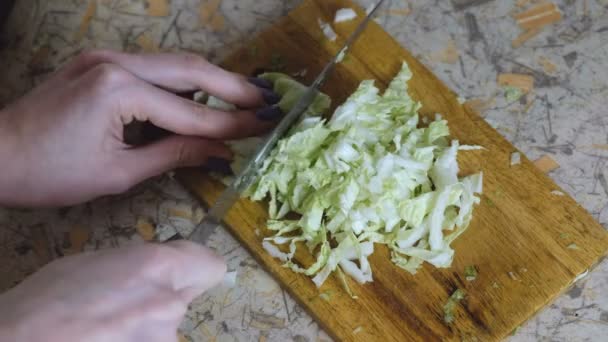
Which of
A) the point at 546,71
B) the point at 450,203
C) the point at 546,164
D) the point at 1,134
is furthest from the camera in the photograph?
the point at 546,71

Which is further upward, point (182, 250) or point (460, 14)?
point (182, 250)

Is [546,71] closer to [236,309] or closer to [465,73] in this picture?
[465,73]

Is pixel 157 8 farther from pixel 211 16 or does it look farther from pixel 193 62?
pixel 193 62

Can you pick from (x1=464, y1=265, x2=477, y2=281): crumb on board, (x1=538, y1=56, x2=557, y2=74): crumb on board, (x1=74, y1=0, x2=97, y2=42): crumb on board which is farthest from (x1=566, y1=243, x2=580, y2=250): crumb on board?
(x1=74, y1=0, x2=97, y2=42): crumb on board

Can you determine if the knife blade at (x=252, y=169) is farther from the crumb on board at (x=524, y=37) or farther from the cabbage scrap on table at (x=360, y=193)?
the crumb on board at (x=524, y=37)

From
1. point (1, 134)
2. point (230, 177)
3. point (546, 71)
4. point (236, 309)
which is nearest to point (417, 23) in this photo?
point (546, 71)

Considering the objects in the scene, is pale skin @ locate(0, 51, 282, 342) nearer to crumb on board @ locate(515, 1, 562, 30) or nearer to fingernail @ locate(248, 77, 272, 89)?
fingernail @ locate(248, 77, 272, 89)

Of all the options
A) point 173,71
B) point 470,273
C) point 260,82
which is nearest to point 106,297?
point 173,71

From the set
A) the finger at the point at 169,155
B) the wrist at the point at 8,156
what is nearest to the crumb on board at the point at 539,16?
the finger at the point at 169,155
